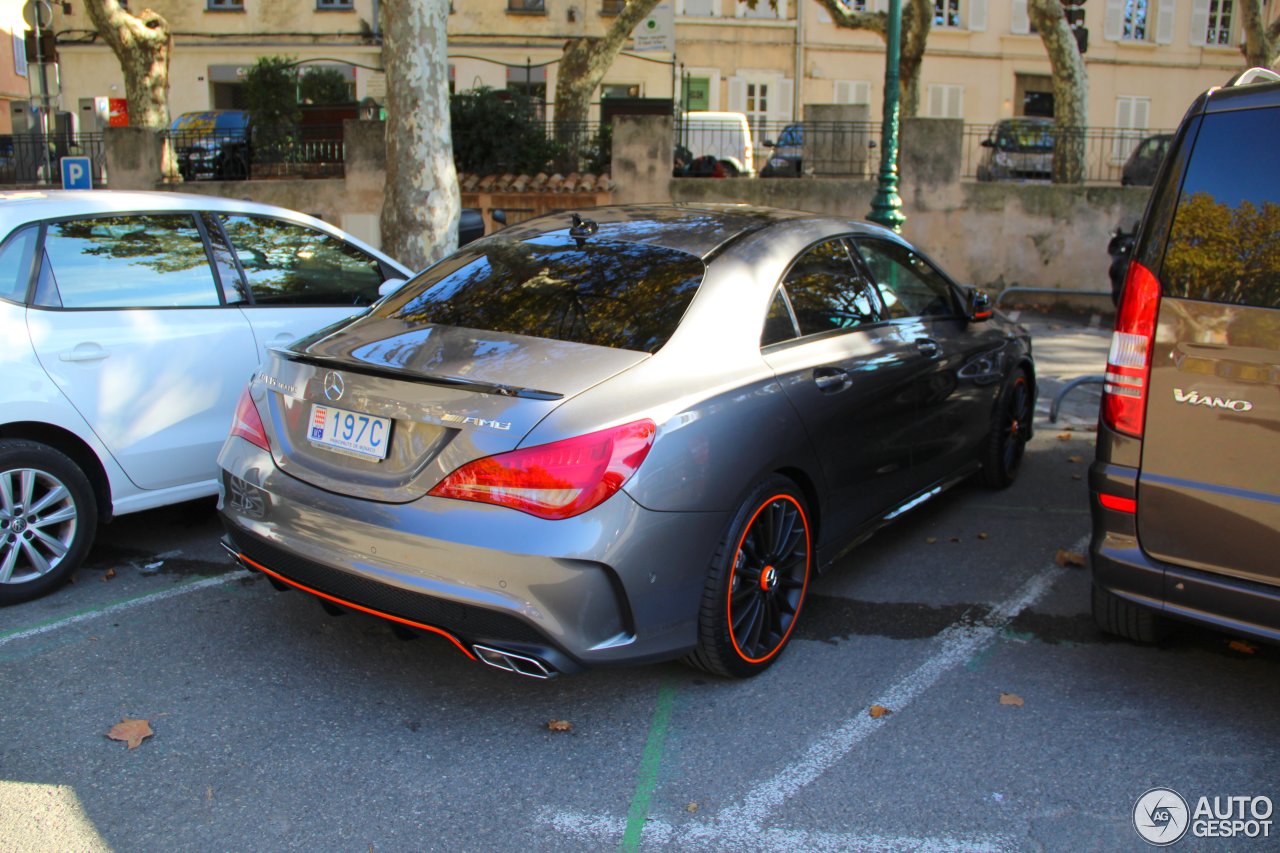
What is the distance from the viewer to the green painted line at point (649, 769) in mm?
3072

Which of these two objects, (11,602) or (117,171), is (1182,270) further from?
(117,171)

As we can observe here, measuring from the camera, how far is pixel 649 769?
3.40 meters

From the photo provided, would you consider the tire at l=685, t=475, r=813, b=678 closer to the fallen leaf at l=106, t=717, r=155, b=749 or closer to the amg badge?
the amg badge

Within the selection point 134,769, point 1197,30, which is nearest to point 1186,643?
point 134,769

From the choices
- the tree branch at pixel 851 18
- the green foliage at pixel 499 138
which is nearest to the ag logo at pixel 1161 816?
the green foliage at pixel 499 138

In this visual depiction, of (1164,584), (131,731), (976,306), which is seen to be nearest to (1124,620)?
(1164,584)

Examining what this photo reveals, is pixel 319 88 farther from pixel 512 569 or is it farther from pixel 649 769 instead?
pixel 649 769

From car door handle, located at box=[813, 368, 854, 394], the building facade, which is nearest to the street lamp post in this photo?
car door handle, located at box=[813, 368, 854, 394]

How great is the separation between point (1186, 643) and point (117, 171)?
1525 centimetres

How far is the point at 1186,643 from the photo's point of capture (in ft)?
14.2

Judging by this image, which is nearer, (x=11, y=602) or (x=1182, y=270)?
(x=1182, y=270)

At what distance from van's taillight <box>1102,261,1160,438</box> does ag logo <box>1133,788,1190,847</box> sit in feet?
3.61

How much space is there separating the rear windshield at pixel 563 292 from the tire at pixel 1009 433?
2.64 meters

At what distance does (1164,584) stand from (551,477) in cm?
200
